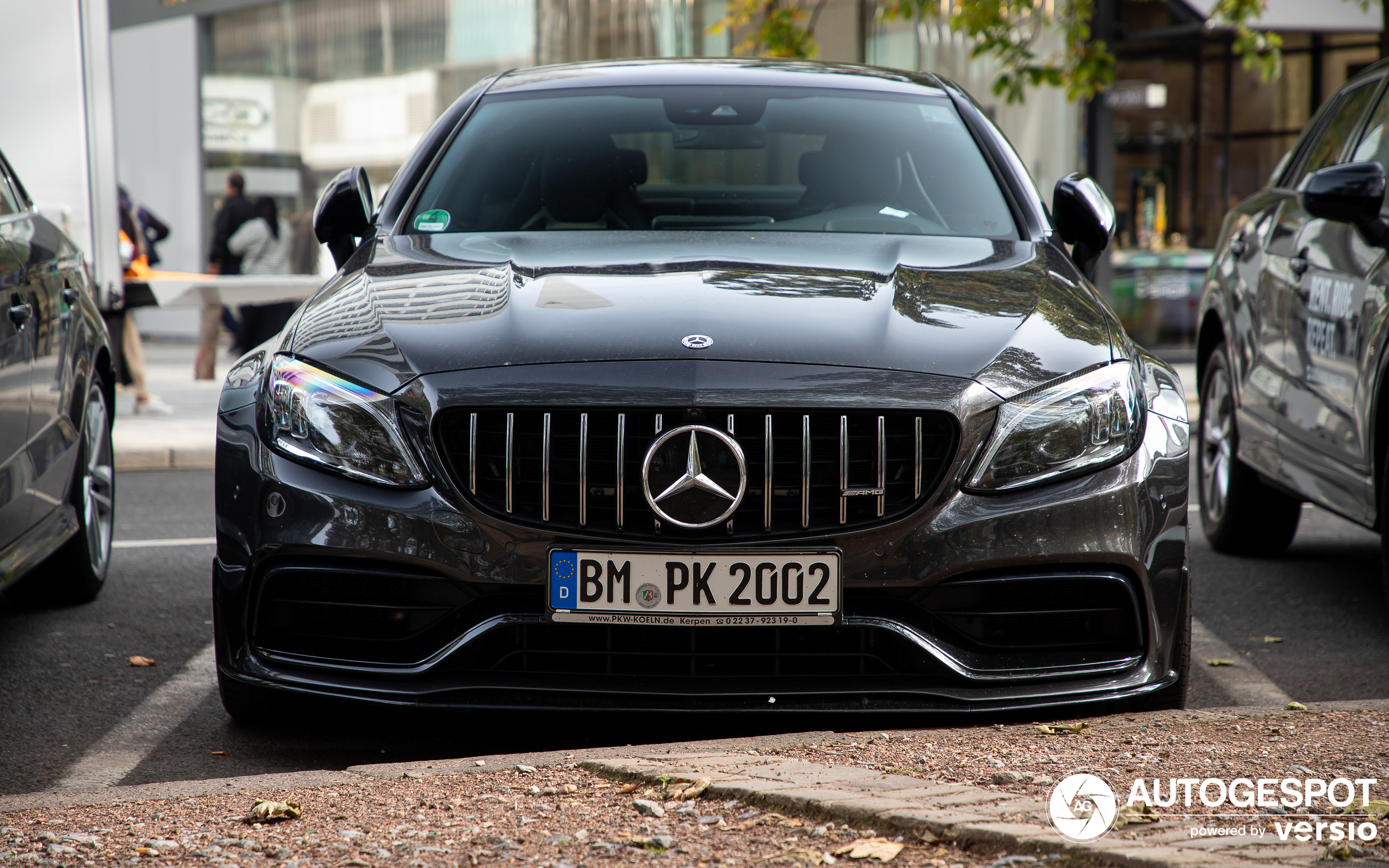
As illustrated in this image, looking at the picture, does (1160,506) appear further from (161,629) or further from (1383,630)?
(161,629)

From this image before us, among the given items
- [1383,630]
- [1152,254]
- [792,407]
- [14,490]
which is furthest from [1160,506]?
[1152,254]

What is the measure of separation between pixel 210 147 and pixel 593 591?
19561mm

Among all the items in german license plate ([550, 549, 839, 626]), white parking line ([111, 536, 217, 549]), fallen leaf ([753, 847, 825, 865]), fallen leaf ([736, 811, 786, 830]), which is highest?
german license plate ([550, 549, 839, 626])

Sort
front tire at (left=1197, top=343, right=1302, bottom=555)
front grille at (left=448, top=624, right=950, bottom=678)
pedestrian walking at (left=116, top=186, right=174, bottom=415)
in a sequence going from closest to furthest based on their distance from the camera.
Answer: front grille at (left=448, top=624, right=950, bottom=678) < front tire at (left=1197, top=343, right=1302, bottom=555) < pedestrian walking at (left=116, top=186, right=174, bottom=415)

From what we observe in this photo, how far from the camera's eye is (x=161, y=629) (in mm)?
5113

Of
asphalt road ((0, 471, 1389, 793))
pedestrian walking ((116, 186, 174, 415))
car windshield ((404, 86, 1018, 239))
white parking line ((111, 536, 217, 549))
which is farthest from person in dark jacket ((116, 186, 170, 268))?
car windshield ((404, 86, 1018, 239))

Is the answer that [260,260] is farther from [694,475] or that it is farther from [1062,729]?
[1062,729]

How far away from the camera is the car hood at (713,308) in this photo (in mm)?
3365

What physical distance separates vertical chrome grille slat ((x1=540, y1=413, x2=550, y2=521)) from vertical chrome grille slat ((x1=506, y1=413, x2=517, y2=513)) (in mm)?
56

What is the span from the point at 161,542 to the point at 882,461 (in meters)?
4.49

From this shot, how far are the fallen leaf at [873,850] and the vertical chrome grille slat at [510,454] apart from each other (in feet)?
3.54

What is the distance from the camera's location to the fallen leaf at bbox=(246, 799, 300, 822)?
279 cm

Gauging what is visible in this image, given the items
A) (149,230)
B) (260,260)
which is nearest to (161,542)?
(260,260)

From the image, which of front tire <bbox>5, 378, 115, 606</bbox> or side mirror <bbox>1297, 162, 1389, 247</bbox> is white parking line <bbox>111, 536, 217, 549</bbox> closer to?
front tire <bbox>5, 378, 115, 606</bbox>
